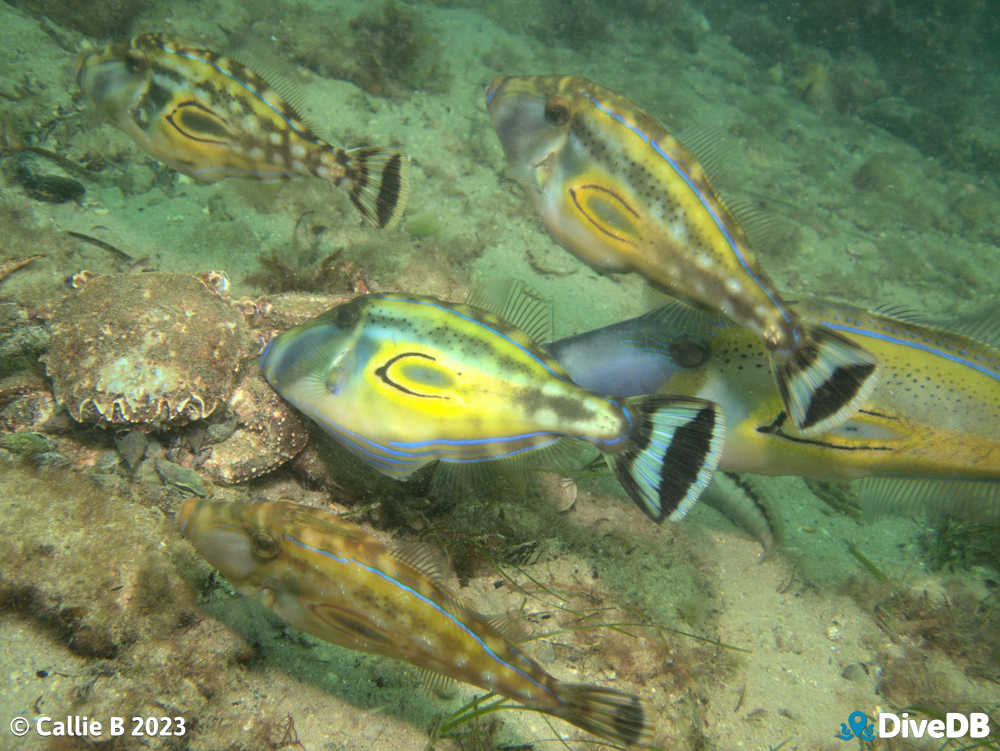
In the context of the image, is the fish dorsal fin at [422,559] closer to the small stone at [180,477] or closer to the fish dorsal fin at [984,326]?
the small stone at [180,477]

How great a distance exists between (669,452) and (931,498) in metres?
1.57

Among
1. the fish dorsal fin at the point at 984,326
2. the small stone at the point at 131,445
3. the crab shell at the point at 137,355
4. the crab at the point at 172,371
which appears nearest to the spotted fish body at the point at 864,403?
the fish dorsal fin at the point at 984,326

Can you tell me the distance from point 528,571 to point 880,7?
24066 millimetres

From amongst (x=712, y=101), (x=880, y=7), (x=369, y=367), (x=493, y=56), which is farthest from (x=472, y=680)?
(x=880, y=7)

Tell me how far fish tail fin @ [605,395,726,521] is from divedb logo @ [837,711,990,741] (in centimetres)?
232

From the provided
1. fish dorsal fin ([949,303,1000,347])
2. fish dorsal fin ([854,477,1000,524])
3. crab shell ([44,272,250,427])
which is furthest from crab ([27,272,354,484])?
fish dorsal fin ([949,303,1000,347])

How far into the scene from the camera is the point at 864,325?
2615 millimetres

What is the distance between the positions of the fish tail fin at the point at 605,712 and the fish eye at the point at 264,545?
4.11 ft

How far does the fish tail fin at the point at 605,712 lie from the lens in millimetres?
2027

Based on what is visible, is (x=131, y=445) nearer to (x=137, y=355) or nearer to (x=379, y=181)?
(x=137, y=355)

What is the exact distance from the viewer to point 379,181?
3.43m

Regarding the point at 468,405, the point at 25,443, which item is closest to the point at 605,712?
the point at 468,405

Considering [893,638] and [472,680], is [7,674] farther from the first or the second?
[893,638]

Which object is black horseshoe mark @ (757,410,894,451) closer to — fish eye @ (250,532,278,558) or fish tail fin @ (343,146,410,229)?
fish eye @ (250,532,278,558)
